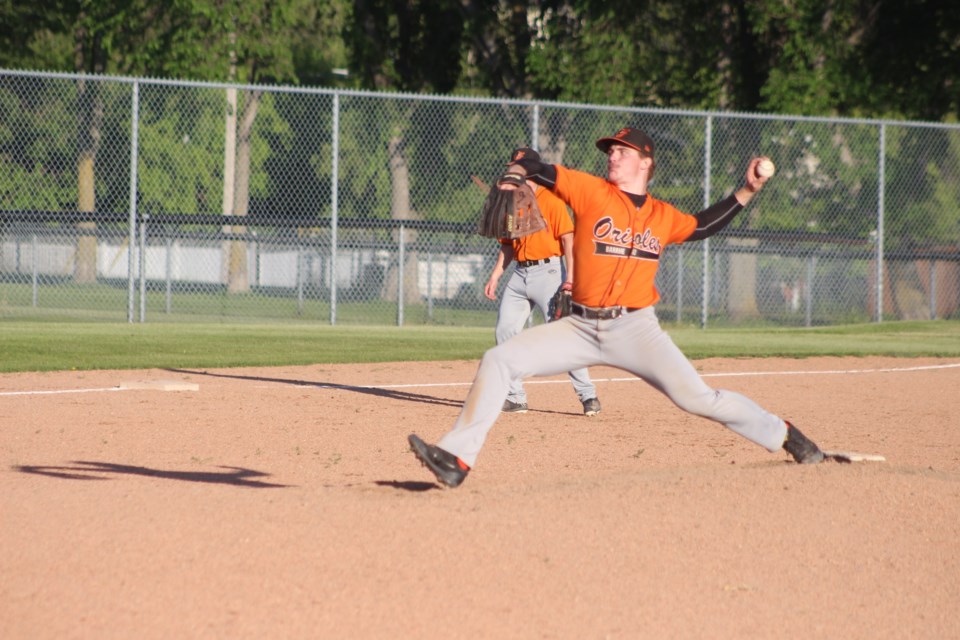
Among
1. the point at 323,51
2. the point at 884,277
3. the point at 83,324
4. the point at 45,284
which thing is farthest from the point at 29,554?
the point at 323,51

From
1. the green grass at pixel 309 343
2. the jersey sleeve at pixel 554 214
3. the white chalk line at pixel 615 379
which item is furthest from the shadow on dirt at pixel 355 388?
the jersey sleeve at pixel 554 214

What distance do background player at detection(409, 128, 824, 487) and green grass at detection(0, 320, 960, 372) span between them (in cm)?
723

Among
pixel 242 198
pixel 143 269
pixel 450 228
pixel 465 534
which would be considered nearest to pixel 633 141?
pixel 465 534

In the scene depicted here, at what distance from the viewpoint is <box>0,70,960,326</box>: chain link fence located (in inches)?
799

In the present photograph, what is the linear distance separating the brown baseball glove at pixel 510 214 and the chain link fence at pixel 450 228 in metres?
9.59

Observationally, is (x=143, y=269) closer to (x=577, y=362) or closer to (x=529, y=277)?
(x=529, y=277)

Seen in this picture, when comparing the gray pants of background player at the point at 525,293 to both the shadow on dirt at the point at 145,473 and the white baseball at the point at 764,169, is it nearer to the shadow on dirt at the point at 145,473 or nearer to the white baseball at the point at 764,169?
the shadow on dirt at the point at 145,473

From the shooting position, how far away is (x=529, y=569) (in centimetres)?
477

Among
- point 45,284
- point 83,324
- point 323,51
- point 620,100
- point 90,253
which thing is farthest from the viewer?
point 323,51

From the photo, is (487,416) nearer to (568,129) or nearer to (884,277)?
(884,277)

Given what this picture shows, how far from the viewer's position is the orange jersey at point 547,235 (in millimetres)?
9031

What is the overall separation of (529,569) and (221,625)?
1204mm

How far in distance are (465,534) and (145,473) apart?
7.60ft

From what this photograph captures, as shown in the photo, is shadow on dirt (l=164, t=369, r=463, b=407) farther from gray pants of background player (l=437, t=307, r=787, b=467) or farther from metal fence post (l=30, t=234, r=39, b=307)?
metal fence post (l=30, t=234, r=39, b=307)
